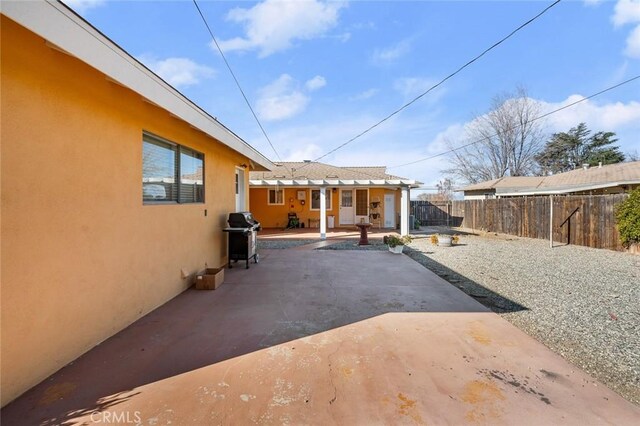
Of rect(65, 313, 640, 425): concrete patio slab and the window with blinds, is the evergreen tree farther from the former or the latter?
the window with blinds

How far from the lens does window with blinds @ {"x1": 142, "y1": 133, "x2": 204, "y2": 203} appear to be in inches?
155

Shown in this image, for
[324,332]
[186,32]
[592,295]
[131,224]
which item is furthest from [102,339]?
[592,295]

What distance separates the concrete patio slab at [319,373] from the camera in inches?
78.2

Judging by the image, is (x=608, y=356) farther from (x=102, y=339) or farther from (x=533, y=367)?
(x=102, y=339)

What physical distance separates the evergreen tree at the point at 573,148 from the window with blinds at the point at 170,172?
32.0 m

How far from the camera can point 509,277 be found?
19.4ft

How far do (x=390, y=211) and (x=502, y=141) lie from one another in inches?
719

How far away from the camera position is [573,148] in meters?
27.5

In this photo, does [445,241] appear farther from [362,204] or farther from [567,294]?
[362,204]

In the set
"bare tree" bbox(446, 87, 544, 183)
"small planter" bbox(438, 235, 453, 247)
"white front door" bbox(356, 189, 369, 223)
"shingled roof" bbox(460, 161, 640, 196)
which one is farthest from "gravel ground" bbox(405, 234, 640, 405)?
"bare tree" bbox(446, 87, 544, 183)

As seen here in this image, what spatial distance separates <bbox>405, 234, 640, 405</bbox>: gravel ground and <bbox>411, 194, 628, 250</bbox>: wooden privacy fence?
76 centimetres

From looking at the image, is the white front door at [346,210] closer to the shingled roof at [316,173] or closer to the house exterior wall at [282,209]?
the house exterior wall at [282,209]

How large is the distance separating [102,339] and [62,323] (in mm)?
636

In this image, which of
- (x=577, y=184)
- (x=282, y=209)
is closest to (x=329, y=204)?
(x=282, y=209)
